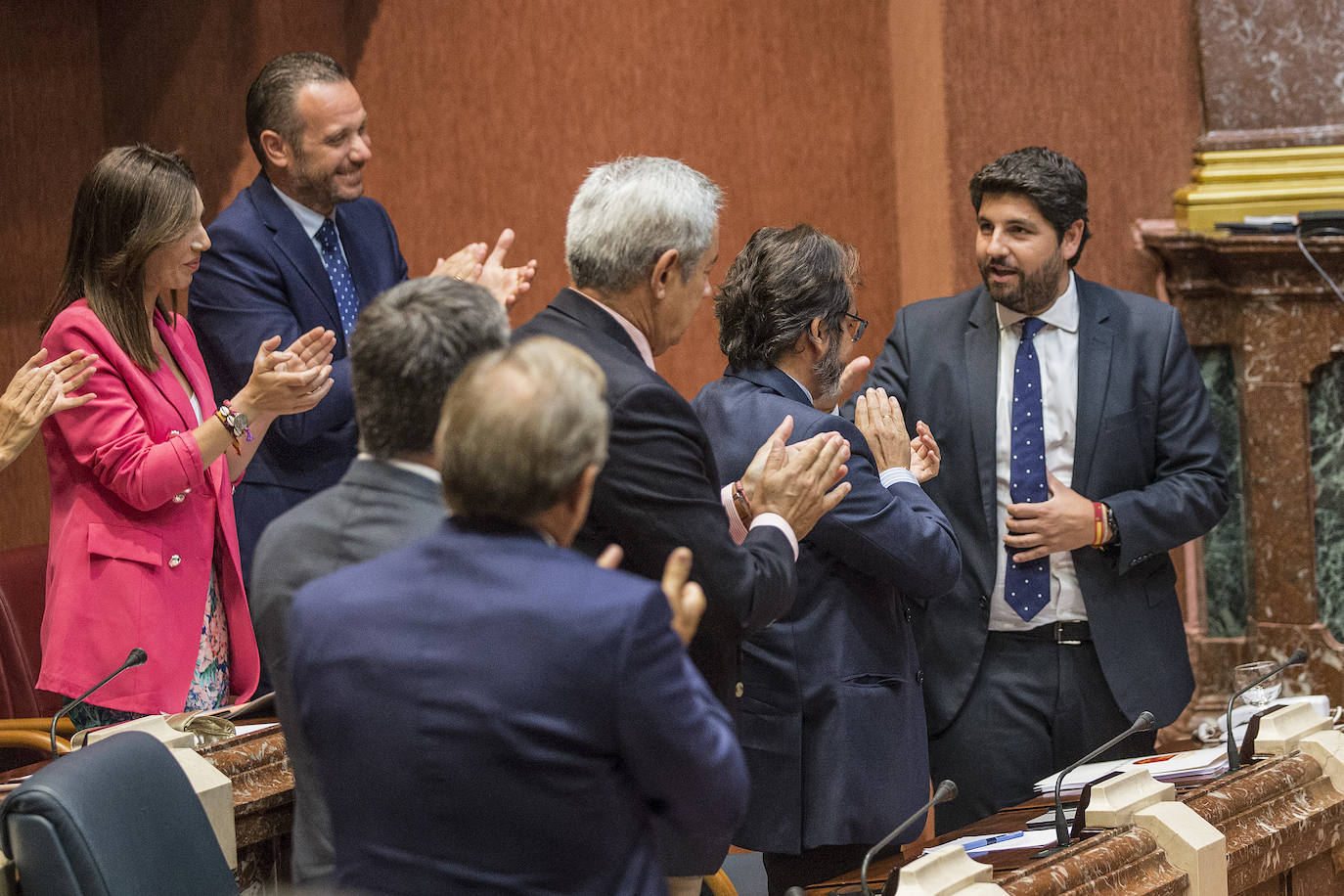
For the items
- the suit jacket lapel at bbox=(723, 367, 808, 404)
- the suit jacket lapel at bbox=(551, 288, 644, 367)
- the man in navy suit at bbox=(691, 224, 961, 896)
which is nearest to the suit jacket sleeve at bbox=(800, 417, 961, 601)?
the man in navy suit at bbox=(691, 224, 961, 896)

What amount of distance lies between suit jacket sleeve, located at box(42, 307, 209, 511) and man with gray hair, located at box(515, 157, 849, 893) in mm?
930

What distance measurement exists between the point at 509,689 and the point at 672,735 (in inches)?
5.8

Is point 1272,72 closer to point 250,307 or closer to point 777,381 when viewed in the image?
point 777,381

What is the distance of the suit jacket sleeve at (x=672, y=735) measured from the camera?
1.35m

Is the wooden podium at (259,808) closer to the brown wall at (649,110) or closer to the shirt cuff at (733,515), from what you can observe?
the shirt cuff at (733,515)

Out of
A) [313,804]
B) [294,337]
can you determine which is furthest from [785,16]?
[313,804]

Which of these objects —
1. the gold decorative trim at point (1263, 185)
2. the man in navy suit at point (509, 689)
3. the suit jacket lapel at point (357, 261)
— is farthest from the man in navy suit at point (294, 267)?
the gold decorative trim at point (1263, 185)

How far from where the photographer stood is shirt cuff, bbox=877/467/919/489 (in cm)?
266

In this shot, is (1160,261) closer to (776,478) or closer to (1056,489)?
(1056,489)

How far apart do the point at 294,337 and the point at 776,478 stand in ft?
4.49

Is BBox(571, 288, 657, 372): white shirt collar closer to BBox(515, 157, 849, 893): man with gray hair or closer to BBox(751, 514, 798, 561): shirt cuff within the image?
BBox(515, 157, 849, 893): man with gray hair

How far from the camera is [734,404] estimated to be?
2.57 m

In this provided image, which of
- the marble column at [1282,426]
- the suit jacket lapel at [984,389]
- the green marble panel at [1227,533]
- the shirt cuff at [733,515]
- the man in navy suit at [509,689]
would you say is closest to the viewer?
the man in navy suit at [509,689]

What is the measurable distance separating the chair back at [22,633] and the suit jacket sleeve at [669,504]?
6.22 feet
